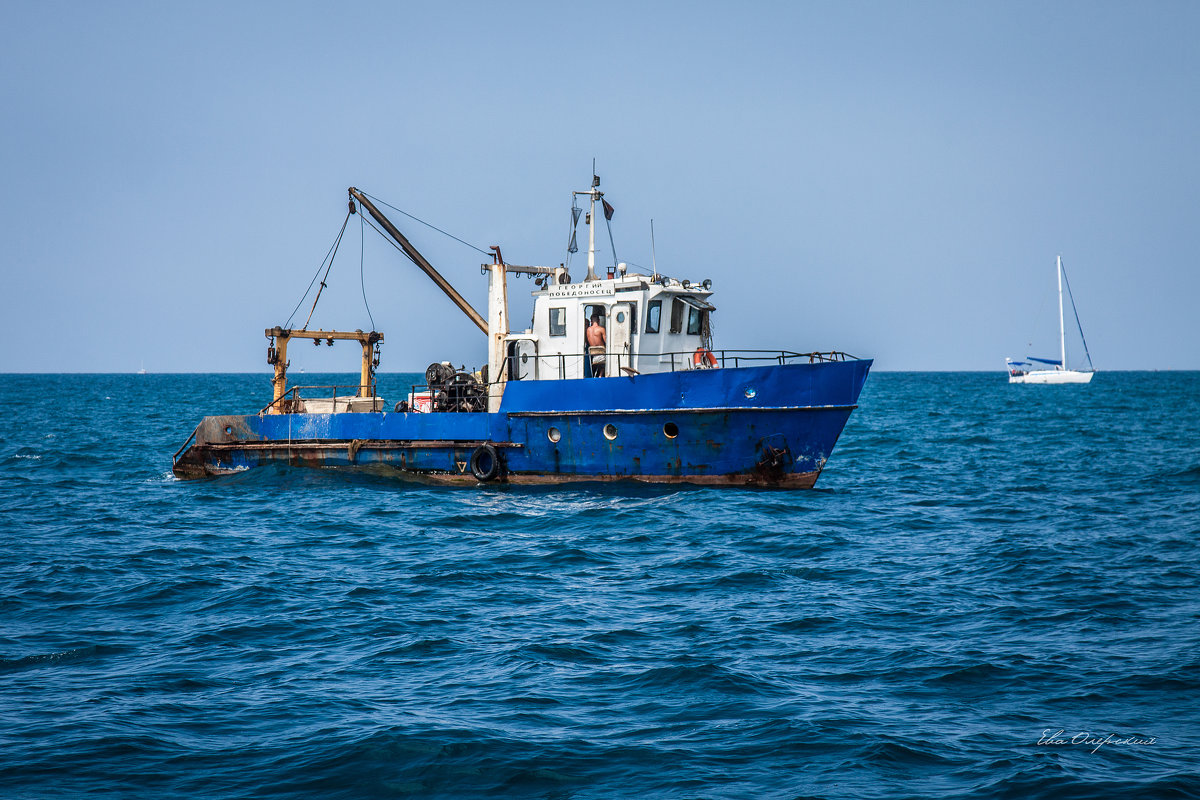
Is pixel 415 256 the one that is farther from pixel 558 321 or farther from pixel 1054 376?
pixel 1054 376

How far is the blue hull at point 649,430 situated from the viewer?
51.2 ft

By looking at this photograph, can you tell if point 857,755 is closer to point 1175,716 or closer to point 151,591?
point 1175,716

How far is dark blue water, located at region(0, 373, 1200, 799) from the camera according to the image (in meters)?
5.70

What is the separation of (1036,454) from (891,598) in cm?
1909

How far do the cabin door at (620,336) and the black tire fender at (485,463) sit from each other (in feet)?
9.15

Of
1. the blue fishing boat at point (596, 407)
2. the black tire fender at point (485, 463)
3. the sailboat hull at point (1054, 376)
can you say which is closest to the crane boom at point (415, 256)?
the blue fishing boat at point (596, 407)

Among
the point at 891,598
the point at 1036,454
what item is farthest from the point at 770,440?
the point at 1036,454

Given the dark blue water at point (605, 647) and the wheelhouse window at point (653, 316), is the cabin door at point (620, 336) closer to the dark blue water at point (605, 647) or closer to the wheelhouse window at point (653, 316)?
the wheelhouse window at point (653, 316)

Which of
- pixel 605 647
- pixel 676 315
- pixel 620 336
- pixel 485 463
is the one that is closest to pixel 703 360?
pixel 676 315

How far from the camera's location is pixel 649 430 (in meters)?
16.4

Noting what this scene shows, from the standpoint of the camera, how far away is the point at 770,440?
52.3ft

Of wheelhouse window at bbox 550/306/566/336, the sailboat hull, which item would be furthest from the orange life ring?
the sailboat hull

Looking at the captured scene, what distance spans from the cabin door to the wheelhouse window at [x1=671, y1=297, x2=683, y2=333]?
2.88ft

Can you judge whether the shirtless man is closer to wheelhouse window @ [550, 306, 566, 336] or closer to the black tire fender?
wheelhouse window @ [550, 306, 566, 336]
